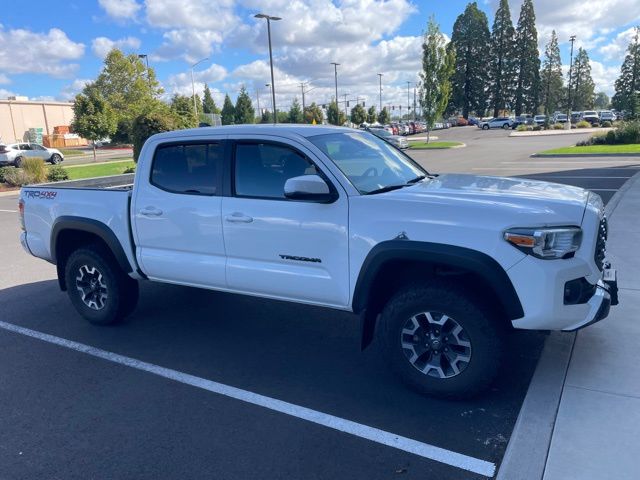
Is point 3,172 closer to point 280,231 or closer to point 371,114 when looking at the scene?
point 280,231

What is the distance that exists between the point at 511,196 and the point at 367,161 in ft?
4.23

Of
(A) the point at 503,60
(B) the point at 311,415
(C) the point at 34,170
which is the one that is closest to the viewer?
(B) the point at 311,415

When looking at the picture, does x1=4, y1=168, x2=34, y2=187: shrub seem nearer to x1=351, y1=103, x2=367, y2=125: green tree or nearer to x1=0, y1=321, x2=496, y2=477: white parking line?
x1=0, y1=321, x2=496, y2=477: white parking line

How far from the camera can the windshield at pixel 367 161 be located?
4.10 m

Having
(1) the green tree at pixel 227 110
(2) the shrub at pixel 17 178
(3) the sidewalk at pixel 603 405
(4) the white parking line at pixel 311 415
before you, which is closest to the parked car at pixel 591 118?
(1) the green tree at pixel 227 110

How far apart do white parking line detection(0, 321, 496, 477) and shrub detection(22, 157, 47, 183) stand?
1792 centimetres

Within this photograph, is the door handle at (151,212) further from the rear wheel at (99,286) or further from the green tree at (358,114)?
the green tree at (358,114)

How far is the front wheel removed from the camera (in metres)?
3.49

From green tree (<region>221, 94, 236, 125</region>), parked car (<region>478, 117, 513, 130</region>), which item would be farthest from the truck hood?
green tree (<region>221, 94, 236, 125</region>)

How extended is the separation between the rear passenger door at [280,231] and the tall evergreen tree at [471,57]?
271 feet

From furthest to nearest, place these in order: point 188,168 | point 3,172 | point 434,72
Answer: point 434,72, point 3,172, point 188,168

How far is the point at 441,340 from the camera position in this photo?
365 cm

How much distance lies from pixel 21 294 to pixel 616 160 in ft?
63.8

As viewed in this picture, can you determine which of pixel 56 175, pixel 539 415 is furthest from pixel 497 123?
pixel 539 415
